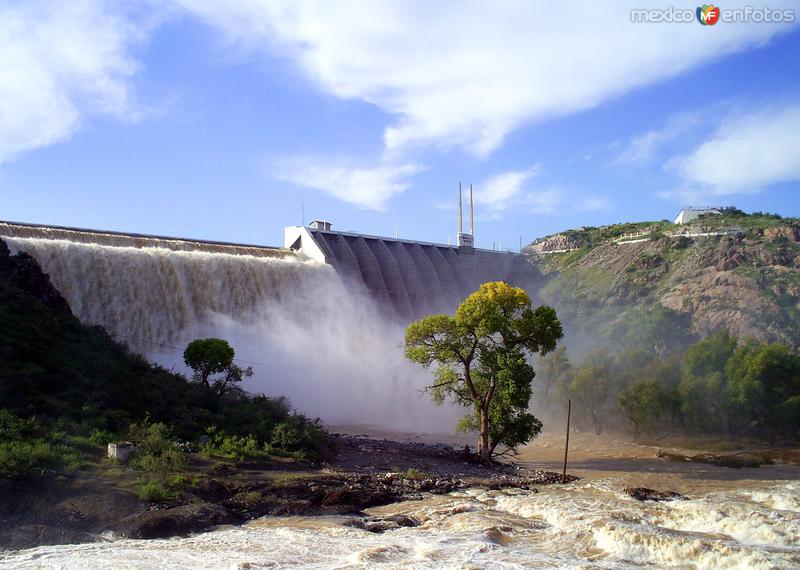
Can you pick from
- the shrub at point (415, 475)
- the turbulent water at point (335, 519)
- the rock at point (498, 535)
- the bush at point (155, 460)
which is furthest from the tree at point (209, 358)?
the rock at point (498, 535)

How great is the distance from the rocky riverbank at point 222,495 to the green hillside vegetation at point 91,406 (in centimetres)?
55

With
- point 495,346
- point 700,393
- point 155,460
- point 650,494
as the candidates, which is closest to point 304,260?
point 495,346

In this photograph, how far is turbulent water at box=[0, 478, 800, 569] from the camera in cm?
1191

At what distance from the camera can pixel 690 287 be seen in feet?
164

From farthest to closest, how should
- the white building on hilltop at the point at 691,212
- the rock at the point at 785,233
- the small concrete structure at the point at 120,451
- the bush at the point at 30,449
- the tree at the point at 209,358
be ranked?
the white building on hilltop at the point at 691,212, the rock at the point at 785,233, the tree at the point at 209,358, the small concrete structure at the point at 120,451, the bush at the point at 30,449

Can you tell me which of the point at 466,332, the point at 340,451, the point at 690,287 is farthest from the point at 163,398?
the point at 690,287

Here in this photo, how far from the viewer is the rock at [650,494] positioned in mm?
17984

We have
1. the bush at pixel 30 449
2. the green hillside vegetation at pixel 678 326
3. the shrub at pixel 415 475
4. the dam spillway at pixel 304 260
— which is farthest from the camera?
the green hillside vegetation at pixel 678 326

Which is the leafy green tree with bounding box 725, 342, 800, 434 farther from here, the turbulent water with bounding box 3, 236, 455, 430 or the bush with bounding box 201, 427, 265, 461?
the bush with bounding box 201, 427, 265, 461

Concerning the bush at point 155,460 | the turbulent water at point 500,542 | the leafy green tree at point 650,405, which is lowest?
the turbulent water at point 500,542

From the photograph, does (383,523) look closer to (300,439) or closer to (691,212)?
(300,439)

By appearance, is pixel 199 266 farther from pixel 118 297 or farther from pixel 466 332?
pixel 466 332

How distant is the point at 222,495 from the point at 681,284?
43.7m

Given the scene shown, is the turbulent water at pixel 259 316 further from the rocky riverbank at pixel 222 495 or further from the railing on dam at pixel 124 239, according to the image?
the rocky riverbank at pixel 222 495
